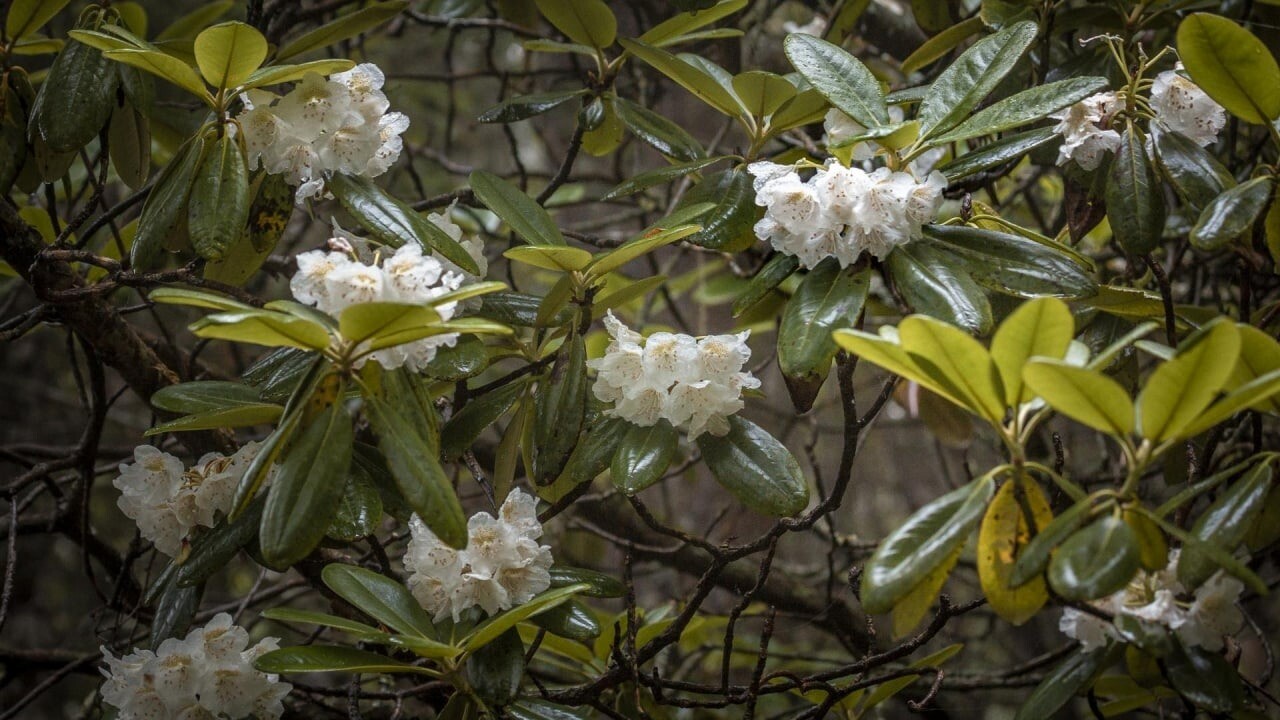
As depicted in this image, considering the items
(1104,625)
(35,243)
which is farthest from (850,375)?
(35,243)

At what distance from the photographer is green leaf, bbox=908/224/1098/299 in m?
0.99

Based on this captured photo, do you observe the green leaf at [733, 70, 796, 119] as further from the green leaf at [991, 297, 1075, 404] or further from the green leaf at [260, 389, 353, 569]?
the green leaf at [260, 389, 353, 569]

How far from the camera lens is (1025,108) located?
1002mm

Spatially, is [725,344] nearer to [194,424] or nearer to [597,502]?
[194,424]

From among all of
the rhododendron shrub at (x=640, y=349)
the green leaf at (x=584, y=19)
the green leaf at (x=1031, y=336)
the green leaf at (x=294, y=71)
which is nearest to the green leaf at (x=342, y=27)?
the rhododendron shrub at (x=640, y=349)

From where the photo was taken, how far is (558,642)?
1.38 metres

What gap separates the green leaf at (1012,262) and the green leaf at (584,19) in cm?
54

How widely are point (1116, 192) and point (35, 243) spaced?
4.43 ft

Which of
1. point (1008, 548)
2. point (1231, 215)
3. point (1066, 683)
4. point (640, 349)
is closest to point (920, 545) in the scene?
point (1008, 548)

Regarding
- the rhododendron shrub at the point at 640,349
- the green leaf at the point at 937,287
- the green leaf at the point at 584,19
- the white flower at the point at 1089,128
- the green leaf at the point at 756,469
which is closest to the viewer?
the rhododendron shrub at the point at 640,349

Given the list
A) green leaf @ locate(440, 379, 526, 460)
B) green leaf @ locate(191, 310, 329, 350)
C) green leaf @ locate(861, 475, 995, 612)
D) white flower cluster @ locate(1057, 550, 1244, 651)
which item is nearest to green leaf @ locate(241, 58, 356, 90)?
green leaf @ locate(191, 310, 329, 350)

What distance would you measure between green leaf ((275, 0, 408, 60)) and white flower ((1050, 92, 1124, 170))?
0.83 metres

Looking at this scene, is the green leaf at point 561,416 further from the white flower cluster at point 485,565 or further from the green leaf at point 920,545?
the green leaf at point 920,545

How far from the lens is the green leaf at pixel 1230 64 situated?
3.17 feet
